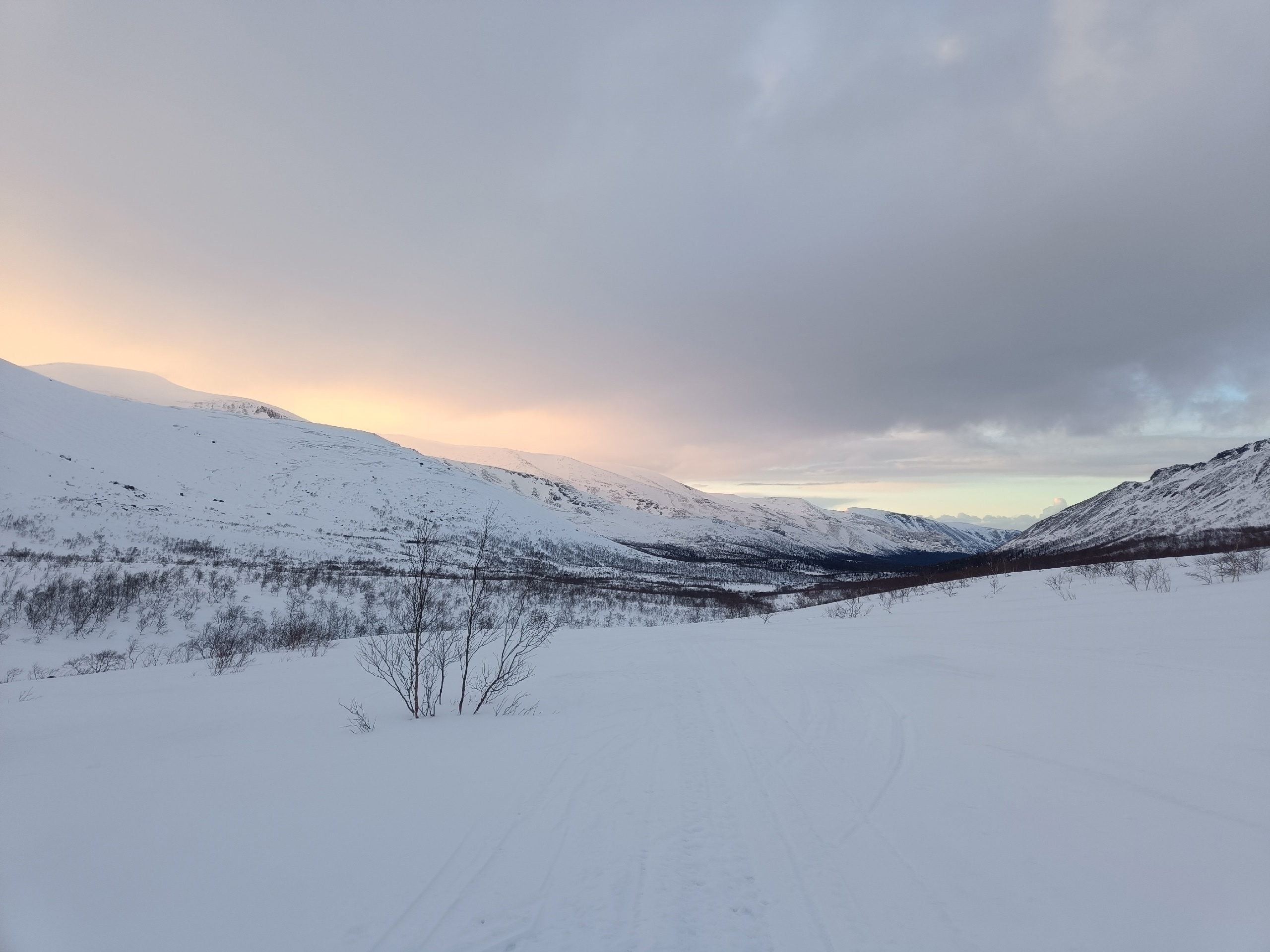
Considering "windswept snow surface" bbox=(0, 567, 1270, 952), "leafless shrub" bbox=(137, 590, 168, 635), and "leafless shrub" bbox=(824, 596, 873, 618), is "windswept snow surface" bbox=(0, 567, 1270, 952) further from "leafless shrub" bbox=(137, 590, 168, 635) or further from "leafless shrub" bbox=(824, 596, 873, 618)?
"leafless shrub" bbox=(824, 596, 873, 618)

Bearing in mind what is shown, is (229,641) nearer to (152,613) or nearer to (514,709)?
(152,613)

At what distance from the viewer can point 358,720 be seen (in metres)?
7.27

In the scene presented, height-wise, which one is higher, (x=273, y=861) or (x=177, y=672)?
(x=273, y=861)

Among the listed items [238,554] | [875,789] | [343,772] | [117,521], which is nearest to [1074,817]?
[875,789]

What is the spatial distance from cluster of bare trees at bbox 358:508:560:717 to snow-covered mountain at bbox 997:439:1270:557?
37.9 metres

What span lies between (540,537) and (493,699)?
7869 cm

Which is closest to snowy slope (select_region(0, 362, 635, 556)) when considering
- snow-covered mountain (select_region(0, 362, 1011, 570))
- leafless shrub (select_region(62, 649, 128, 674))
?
snow-covered mountain (select_region(0, 362, 1011, 570))

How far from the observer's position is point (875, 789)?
486 centimetres

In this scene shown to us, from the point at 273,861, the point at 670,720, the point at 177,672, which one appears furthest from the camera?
the point at 177,672

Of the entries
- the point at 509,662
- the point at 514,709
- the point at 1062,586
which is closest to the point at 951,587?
the point at 1062,586

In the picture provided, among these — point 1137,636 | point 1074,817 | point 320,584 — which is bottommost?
point 320,584

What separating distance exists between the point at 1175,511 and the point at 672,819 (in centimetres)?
10864

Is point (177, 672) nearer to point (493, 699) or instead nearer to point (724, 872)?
point (493, 699)

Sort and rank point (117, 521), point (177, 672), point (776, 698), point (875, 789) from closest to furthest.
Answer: point (875, 789) < point (776, 698) < point (177, 672) < point (117, 521)
